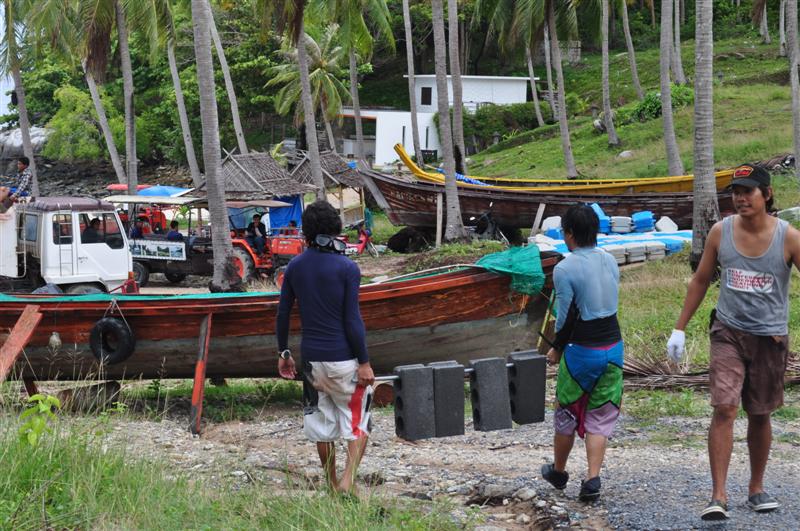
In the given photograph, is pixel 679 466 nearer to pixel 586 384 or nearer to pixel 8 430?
pixel 586 384

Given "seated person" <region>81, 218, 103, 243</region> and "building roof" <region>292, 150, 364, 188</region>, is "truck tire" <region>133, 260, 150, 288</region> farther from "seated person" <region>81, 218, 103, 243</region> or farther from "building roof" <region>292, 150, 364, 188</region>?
"building roof" <region>292, 150, 364, 188</region>

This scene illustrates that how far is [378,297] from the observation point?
10.0 m

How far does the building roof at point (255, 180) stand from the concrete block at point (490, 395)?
62.1ft

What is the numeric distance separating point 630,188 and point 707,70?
10660 mm

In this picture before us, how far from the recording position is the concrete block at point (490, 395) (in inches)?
262

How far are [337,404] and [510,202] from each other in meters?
19.7

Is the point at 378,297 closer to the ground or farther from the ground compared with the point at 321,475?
farther from the ground

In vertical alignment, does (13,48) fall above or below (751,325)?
above

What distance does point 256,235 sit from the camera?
74.4 feet

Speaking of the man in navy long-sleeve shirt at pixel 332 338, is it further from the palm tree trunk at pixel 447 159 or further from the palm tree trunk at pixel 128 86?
the palm tree trunk at pixel 128 86

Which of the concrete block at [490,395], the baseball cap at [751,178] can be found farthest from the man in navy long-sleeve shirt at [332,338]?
the baseball cap at [751,178]

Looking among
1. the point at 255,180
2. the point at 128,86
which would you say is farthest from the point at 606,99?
the point at 128,86

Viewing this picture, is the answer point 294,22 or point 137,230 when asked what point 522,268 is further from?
point 137,230

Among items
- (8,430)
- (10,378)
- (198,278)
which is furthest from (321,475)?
(198,278)
